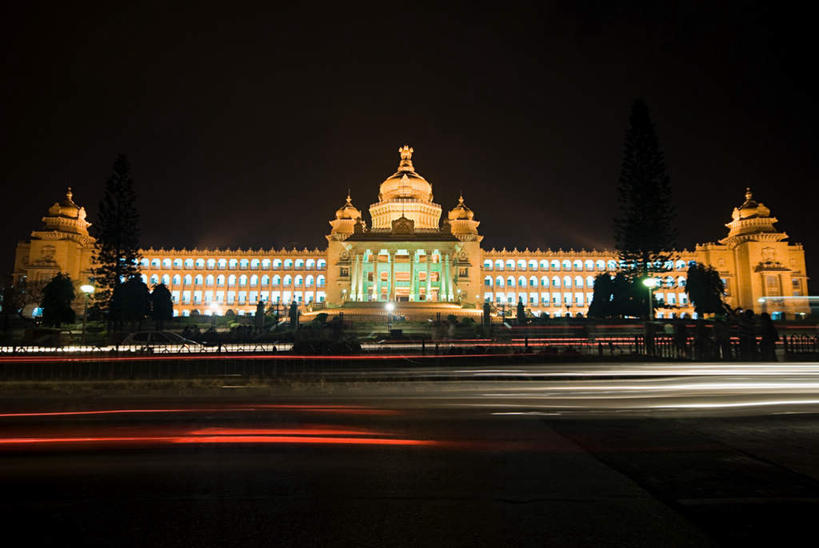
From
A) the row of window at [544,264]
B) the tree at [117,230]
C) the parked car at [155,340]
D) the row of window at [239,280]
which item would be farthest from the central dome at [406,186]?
the parked car at [155,340]

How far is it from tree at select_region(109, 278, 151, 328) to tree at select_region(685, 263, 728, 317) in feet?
170

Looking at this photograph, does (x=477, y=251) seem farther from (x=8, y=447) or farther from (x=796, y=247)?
(x=8, y=447)

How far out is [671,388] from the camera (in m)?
11.7

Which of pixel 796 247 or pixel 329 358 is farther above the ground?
pixel 796 247

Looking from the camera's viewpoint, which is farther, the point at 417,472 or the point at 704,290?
the point at 704,290

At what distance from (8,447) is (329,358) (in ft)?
42.5

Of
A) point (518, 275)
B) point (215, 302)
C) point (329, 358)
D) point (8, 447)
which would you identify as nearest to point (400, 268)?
point (518, 275)

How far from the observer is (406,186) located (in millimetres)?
89188

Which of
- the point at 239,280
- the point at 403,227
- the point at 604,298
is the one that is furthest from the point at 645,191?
the point at 239,280

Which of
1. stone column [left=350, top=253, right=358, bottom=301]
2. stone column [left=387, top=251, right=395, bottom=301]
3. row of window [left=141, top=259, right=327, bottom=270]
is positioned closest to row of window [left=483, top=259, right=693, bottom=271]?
stone column [left=387, top=251, right=395, bottom=301]

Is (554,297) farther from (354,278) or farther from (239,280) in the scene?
(239,280)

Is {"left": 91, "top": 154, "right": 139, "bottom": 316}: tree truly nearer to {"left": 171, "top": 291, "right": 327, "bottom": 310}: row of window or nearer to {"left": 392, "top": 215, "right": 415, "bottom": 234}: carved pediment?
{"left": 392, "top": 215, "right": 415, "bottom": 234}: carved pediment

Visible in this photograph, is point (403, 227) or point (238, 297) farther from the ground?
point (403, 227)

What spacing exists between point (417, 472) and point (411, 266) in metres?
68.0
